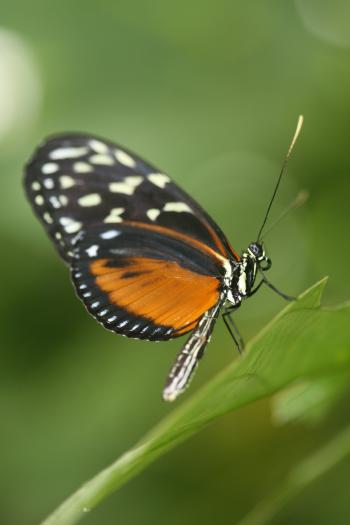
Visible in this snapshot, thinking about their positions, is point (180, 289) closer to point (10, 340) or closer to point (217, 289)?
point (217, 289)

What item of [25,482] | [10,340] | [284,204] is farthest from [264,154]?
[25,482]

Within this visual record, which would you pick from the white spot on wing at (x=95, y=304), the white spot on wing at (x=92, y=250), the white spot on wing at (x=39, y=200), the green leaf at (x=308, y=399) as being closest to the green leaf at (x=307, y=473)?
the green leaf at (x=308, y=399)

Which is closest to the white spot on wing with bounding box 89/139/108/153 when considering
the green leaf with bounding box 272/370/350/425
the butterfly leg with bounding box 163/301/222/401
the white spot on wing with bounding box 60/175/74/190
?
the white spot on wing with bounding box 60/175/74/190

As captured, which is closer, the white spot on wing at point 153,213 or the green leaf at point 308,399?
the green leaf at point 308,399

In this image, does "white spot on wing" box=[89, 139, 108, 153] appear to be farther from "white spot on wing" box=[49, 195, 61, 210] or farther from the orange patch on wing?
the orange patch on wing

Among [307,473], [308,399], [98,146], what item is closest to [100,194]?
[98,146]

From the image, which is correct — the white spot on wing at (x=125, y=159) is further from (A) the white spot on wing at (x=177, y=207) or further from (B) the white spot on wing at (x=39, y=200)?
(B) the white spot on wing at (x=39, y=200)

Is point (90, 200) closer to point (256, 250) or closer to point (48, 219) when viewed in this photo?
point (48, 219)

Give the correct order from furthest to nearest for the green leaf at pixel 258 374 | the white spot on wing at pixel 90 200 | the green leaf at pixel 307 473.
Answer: the white spot on wing at pixel 90 200, the green leaf at pixel 307 473, the green leaf at pixel 258 374
